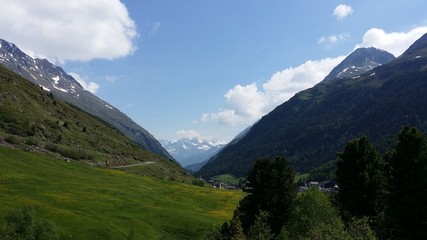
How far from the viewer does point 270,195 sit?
6456 centimetres

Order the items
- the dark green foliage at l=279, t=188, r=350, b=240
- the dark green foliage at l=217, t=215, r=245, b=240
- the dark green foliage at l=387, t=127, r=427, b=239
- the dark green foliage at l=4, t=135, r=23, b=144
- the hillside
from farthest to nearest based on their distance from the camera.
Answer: the hillside < the dark green foliage at l=4, t=135, r=23, b=144 < the dark green foliage at l=279, t=188, r=350, b=240 < the dark green foliage at l=217, t=215, r=245, b=240 < the dark green foliage at l=387, t=127, r=427, b=239

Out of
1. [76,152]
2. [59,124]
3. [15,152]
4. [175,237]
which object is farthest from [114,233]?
[59,124]

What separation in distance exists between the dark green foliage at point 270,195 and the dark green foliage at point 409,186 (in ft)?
62.1

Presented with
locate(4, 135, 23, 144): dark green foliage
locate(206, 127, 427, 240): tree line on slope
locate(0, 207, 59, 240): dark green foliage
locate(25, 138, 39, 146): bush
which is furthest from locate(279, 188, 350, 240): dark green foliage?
locate(25, 138, 39, 146): bush

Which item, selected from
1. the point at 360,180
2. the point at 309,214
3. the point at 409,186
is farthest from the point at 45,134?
the point at 409,186

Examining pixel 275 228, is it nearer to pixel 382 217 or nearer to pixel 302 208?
pixel 302 208

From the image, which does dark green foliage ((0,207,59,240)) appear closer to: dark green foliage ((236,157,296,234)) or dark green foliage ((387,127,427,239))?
dark green foliage ((236,157,296,234))

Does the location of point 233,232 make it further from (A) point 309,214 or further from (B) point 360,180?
(B) point 360,180

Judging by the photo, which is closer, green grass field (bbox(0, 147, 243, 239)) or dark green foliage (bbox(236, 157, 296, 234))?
green grass field (bbox(0, 147, 243, 239))

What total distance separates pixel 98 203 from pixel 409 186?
5358cm

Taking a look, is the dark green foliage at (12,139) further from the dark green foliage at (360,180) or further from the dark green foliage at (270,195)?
the dark green foliage at (360,180)

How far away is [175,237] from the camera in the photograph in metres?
73.1

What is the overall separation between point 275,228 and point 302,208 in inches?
224

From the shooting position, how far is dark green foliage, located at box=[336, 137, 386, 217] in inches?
2330
